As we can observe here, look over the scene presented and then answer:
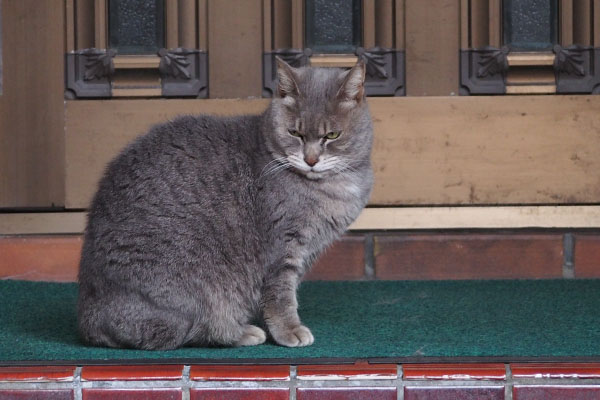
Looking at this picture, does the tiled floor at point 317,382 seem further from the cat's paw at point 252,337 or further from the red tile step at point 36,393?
the cat's paw at point 252,337

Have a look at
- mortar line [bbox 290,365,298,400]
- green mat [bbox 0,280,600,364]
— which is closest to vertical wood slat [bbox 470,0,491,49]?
green mat [bbox 0,280,600,364]

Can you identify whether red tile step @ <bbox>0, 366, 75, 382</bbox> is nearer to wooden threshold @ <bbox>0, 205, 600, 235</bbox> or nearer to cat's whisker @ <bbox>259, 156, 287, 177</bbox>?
cat's whisker @ <bbox>259, 156, 287, 177</bbox>

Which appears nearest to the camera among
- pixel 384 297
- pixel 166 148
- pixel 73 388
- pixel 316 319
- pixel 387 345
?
pixel 73 388

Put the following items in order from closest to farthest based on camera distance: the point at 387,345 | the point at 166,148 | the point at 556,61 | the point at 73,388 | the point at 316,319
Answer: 1. the point at 73,388
2. the point at 387,345
3. the point at 166,148
4. the point at 316,319
5. the point at 556,61

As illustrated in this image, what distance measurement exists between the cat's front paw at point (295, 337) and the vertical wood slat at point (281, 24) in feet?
3.85

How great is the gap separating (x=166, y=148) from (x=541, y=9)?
149cm

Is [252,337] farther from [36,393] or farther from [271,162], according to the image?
[36,393]

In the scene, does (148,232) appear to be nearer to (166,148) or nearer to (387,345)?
(166,148)

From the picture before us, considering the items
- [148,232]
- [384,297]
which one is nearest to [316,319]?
[384,297]

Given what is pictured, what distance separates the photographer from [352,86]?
2166mm

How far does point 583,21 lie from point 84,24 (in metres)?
1.69

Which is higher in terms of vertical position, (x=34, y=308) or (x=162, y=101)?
(x=162, y=101)

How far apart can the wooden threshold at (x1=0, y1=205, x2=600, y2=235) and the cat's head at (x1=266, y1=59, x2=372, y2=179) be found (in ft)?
2.58

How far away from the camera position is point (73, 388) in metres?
1.78
